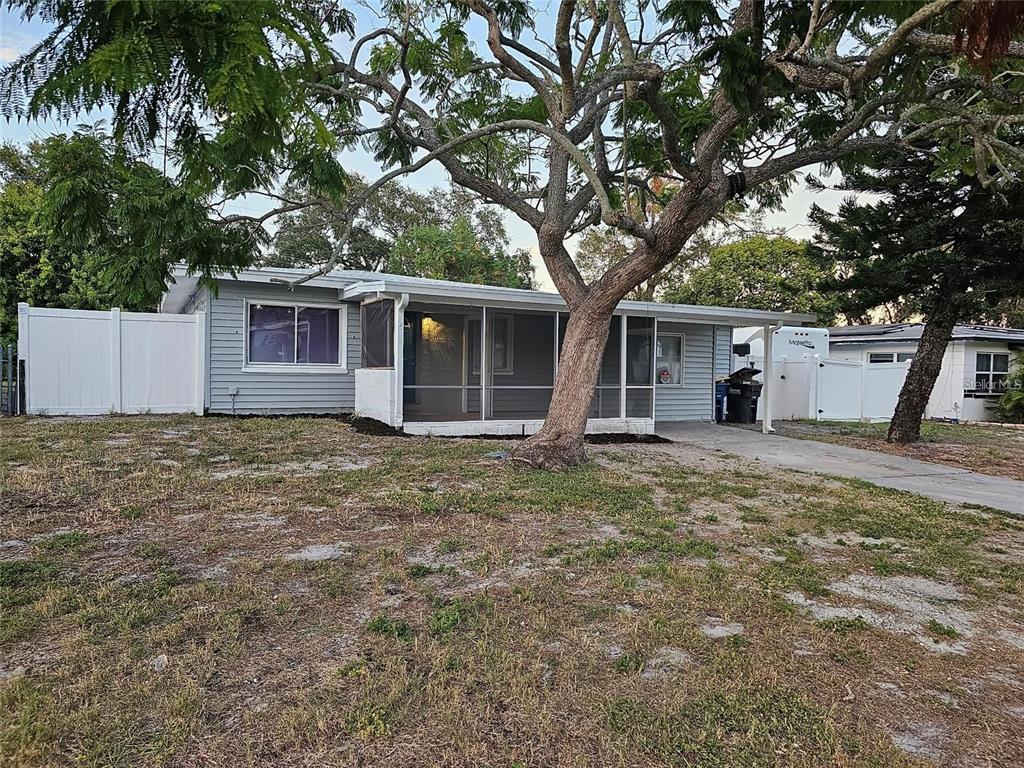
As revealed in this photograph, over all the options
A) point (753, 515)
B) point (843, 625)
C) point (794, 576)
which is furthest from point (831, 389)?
point (843, 625)

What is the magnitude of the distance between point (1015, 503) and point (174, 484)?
27.1ft

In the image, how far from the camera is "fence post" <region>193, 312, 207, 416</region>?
34.7 feet

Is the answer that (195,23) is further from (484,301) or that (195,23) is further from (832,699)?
Answer: (484,301)

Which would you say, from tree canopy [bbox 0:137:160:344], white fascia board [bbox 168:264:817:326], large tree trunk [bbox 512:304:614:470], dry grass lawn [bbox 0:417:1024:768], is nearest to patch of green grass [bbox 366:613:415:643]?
dry grass lawn [bbox 0:417:1024:768]

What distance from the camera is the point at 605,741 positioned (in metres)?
2.03

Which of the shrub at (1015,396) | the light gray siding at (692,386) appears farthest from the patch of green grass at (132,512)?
the shrub at (1015,396)

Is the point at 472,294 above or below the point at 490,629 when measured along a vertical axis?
above

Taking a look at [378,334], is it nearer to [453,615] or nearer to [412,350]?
Answer: [412,350]

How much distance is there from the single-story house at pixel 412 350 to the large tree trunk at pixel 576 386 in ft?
8.55

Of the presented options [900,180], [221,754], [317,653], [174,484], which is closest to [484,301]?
[174,484]

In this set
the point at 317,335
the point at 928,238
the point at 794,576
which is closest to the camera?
the point at 794,576

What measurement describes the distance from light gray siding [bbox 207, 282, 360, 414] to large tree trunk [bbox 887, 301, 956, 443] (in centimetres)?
989

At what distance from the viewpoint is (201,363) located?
10.7m

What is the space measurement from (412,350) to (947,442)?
32.7 ft
